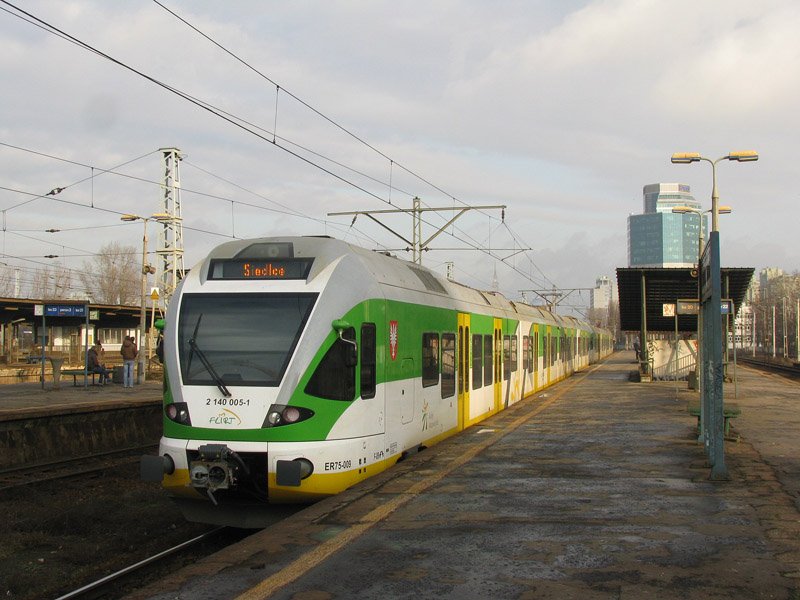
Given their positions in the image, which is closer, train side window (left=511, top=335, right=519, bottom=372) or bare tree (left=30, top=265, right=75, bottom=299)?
train side window (left=511, top=335, right=519, bottom=372)

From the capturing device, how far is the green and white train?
839 cm

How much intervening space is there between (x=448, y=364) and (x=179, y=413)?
5882 mm

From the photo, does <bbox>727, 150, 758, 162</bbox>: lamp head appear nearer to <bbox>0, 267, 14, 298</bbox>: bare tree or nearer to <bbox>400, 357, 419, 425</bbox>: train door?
<bbox>400, 357, 419, 425</bbox>: train door

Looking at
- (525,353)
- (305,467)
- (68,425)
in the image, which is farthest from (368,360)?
(525,353)

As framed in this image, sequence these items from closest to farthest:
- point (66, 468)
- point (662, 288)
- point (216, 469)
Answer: point (216, 469) → point (66, 468) → point (662, 288)

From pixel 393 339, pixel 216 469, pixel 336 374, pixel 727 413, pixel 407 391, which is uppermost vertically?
pixel 393 339

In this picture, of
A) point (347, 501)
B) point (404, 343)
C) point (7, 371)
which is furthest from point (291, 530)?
point (7, 371)

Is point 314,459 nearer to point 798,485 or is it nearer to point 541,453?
point 541,453

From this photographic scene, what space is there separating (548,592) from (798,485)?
5047 millimetres

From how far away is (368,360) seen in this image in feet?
31.5

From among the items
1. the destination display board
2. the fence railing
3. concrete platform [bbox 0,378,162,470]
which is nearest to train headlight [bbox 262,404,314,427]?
the destination display board

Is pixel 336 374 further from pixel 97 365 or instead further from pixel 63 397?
pixel 97 365

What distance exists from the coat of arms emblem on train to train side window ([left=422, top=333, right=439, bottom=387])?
58.1 inches

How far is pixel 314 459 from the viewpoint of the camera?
8461 millimetres
